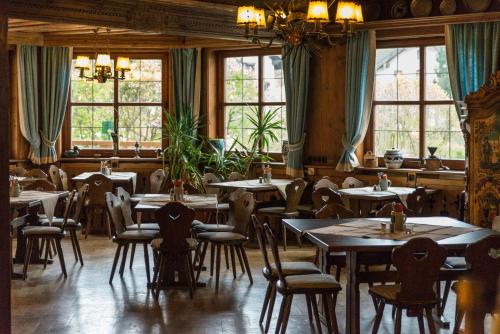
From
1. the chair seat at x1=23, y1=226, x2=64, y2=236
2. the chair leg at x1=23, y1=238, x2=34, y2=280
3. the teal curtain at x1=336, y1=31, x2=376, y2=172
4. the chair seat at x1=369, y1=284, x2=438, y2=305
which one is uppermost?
the teal curtain at x1=336, y1=31, x2=376, y2=172

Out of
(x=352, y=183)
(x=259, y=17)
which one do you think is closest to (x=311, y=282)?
(x=259, y=17)

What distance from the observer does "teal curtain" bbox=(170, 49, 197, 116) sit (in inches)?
440

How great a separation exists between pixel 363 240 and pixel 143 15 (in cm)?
538

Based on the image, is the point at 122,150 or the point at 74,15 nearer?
the point at 74,15

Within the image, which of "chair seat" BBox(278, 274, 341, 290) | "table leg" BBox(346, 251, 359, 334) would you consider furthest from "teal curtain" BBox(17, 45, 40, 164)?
"table leg" BBox(346, 251, 359, 334)

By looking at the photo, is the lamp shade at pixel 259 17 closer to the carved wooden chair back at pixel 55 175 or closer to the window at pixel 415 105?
the window at pixel 415 105

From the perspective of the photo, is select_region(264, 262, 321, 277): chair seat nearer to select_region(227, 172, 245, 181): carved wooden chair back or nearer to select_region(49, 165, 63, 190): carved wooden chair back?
select_region(227, 172, 245, 181): carved wooden chair back

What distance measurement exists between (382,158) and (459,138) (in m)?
1.10

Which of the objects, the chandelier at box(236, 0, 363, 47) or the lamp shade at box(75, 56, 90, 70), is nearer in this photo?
the chandelier at box(236, 0, 363, 47)

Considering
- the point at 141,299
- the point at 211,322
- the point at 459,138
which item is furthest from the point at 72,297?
the point at 459,138

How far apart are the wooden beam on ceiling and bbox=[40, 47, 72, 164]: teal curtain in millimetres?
2381

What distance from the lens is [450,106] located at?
9.41 metres

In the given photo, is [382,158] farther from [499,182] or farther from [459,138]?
[499,182]

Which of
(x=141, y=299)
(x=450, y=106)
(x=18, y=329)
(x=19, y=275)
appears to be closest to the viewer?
(x=18, y=329)
